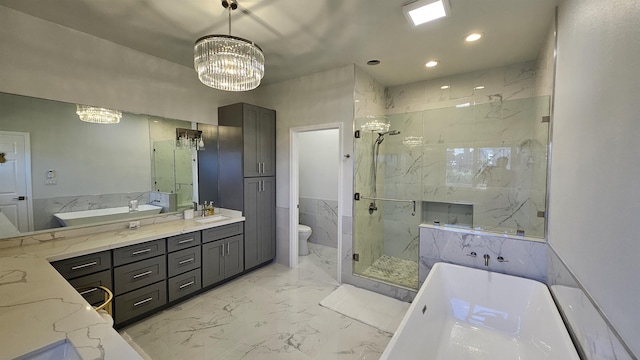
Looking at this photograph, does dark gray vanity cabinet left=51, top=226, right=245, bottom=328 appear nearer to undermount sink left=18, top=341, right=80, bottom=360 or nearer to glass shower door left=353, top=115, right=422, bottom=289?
undermount sink left=18, top=341, right=80, bottom=360

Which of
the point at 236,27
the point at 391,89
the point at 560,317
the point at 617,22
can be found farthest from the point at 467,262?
the point at 236,27

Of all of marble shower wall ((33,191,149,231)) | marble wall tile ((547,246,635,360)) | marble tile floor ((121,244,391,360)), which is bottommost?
marble tile floor ((121,244,391,360))

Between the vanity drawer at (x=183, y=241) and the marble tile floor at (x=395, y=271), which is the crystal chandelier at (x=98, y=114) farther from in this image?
the marble tile floor at (x=395, y=271)

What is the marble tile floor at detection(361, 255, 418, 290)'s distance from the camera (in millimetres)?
3080

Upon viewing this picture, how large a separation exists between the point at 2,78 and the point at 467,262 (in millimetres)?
4324

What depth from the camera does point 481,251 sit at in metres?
2.44

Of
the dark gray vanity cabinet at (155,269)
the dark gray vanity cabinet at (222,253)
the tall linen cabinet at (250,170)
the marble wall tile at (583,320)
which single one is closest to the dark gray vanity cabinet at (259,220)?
the tall linen cabinet at (250,170)

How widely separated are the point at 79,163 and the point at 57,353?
7.06 feet

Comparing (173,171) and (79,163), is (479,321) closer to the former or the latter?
(173,171)

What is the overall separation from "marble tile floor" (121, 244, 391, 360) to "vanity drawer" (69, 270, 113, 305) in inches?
15.5

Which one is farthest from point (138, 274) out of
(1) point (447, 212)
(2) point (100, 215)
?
(1) point (447, 212)

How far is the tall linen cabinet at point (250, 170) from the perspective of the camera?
3.42 metres

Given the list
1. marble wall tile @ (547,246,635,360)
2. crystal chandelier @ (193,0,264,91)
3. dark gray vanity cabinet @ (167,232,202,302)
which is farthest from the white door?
marble wall tile @ (547,246,635,360)

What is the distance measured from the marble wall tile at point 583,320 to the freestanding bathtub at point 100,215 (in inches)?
146
